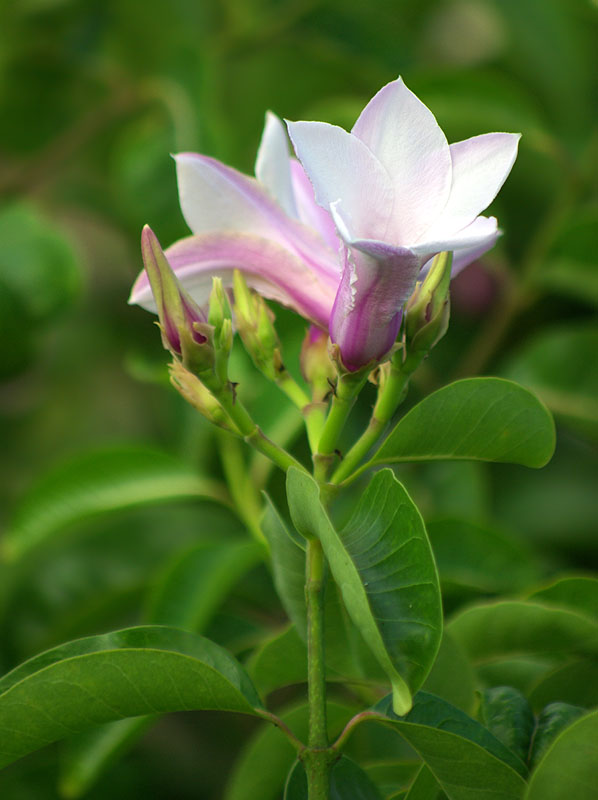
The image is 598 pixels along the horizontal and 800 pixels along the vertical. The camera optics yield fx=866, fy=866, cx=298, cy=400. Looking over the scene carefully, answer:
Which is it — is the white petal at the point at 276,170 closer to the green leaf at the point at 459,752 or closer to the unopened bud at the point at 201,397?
the unopened bud at the point at 201,397

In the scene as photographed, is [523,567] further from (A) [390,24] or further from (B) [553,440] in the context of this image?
(A) [390,24]

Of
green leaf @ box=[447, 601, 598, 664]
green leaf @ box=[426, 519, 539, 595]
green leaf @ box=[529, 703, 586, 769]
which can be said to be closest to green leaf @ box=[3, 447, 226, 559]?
green leaf @ box=[426, 519, 539, 595]

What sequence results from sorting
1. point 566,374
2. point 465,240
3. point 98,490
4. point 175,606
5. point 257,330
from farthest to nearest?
point 566,374 < point 98,490 < point 175,606 < point 257,330 < point 465,240

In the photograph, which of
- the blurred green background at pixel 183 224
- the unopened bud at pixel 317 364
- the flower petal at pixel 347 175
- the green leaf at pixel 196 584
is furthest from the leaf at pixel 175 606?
the flower petal at pixel 347 175

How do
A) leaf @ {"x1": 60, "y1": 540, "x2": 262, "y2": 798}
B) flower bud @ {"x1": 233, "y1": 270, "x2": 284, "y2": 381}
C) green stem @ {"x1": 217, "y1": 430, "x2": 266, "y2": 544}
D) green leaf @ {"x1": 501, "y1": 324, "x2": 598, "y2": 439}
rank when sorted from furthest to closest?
green leaf @ {"x1": 501, "y1": 324, "x2": 598, "y2": 439}
green stem @ {"x1": 217, "y1": 430, "x2": 266, "y2": 544}
leaf @ {"x1": 60, "y1": 540, "x2": 262, "y2": 798}
flower bud @ {"x1": 233, "y1": 270, "x2": 284, "y2": 381}

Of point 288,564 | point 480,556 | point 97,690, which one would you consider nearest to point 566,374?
point 480,556

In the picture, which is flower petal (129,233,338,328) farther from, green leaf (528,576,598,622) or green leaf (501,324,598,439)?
green leaf (501,324,598,439)

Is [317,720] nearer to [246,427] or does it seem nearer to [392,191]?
[246,427]

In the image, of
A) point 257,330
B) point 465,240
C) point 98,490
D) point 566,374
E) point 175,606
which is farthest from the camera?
point 566,374
